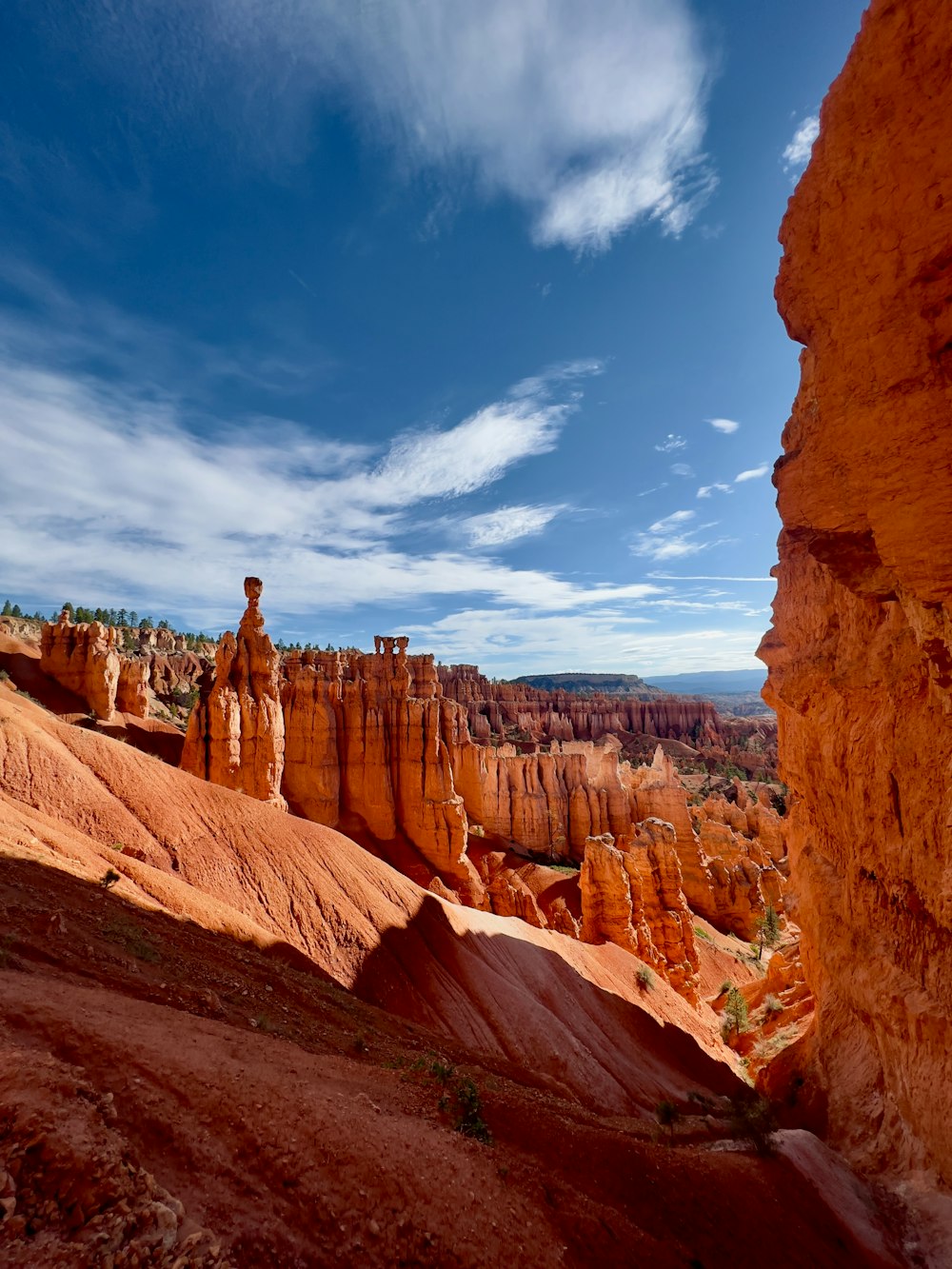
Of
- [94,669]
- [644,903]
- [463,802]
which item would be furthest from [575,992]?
[94,669]

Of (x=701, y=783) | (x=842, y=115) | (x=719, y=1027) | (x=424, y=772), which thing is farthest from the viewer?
(x=701, y=783)

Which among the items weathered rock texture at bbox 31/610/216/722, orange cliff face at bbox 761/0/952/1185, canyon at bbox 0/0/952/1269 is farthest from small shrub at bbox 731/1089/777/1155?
weathered rock texture at bbox 31/610/216/722

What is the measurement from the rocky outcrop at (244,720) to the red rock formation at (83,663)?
68.7 feet

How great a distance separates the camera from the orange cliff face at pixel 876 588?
7113 millimetres

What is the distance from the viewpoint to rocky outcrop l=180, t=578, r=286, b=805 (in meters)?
30.9

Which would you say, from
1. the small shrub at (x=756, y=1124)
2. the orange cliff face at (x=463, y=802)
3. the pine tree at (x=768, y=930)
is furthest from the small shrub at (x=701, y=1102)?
the pine tree at (x=768, y=930)

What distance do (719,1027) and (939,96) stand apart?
1486 inches

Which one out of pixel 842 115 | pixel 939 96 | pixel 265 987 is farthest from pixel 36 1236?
pixel 842 115

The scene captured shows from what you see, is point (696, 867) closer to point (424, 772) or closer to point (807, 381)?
point (424, 772)

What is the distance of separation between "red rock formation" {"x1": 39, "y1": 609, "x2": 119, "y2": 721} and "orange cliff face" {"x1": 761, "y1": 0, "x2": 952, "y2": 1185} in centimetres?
5017

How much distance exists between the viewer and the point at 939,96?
654 centimetres

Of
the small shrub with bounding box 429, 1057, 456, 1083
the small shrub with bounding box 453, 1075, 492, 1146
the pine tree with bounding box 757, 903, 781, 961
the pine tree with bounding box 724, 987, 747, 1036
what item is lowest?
the pine tree with bounding box 757, 903, 781, 961

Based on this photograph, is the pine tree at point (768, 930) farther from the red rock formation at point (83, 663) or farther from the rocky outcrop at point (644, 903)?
the red rock formation at point (83, 663)

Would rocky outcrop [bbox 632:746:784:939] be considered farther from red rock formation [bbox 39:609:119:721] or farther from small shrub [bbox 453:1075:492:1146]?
red rock formation [bbox 39:609:119:721]
